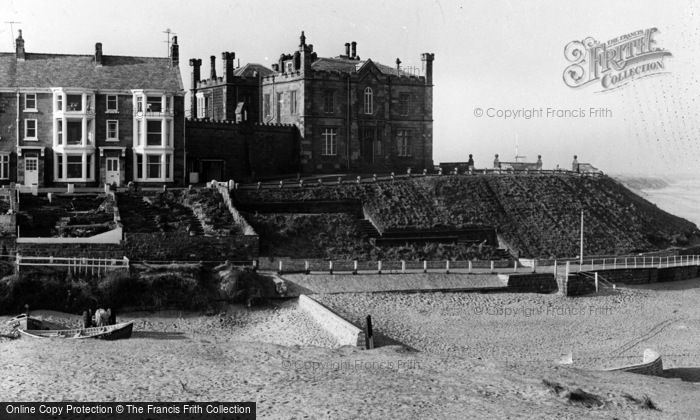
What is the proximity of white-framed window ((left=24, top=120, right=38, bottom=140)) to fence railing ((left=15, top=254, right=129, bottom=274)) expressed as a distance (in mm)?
14561

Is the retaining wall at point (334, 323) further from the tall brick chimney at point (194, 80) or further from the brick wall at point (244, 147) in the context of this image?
the tall brick chimney at point (194, 80)

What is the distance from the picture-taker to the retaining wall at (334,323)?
3219cm

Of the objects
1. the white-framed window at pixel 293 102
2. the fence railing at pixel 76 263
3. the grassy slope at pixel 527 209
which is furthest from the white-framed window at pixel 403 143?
the fence railing at pixel 76 263

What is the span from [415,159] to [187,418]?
4520 centimetres

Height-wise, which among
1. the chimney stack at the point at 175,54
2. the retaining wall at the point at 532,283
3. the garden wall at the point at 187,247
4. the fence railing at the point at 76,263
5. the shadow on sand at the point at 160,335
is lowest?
the shadow on sand at the point at 160,335

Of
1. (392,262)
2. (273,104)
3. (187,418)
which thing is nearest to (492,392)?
(187,418)

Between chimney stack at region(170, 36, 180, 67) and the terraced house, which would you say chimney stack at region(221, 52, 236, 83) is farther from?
the terraced house

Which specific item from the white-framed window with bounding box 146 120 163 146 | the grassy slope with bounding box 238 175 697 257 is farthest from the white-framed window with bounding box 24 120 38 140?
the grassy slope with bounding box 238 175 697 257

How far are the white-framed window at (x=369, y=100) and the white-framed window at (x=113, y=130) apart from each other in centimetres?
1772

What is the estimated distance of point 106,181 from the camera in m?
52.0

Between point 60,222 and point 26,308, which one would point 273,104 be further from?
point 26,308

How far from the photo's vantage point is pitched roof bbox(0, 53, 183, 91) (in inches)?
2040

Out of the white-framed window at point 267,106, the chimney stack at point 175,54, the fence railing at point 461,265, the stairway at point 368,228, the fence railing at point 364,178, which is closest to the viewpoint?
the fence railing at point 461,265

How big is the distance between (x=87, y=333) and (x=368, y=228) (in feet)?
71.7
